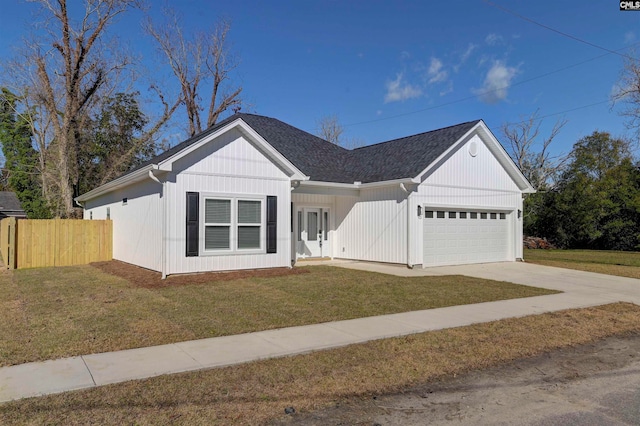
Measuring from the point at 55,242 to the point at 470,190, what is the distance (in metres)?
15.3

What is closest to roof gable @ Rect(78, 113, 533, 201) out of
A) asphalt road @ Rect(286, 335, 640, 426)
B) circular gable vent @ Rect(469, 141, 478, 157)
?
circular gable vent @ Rect(469, 141, 478, 157)

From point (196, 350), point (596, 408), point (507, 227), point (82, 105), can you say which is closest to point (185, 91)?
point (82, 105)

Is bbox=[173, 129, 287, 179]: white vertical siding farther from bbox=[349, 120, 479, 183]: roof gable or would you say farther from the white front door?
bbox=[349, 120, 479, 183]: roof gable

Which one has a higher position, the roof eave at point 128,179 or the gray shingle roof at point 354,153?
the gray shingle roof at point 354,153

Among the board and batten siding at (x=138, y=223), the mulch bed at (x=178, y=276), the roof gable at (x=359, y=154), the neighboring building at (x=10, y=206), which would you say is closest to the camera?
the mulch bed at (x=178, y=276)

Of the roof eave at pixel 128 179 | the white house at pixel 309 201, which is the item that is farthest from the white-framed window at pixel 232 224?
the roof eave at pixel 128 179

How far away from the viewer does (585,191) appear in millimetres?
28203

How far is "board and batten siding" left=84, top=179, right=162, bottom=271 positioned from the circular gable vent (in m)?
11.3

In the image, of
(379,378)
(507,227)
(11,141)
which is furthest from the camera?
(11,141)

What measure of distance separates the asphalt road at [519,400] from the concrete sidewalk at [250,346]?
1.73 metres

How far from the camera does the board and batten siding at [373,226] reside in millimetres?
15570

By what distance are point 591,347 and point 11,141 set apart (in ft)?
159

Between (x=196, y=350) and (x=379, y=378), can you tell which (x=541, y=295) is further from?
(x=196, y=350)

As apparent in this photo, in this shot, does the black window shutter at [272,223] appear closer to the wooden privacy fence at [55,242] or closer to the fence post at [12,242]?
the wooden privacy fence at [55,242]
